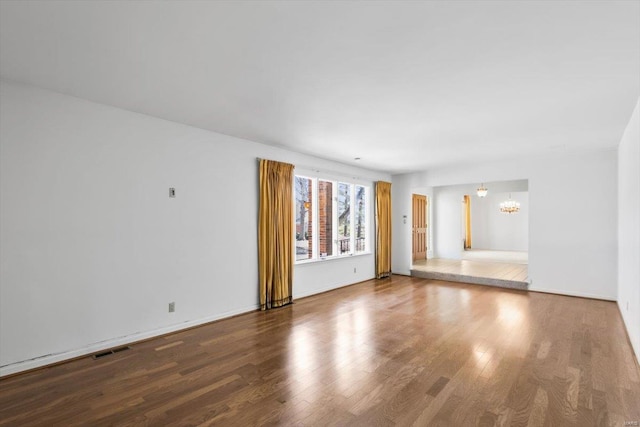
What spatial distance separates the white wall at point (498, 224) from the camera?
12.6 meters

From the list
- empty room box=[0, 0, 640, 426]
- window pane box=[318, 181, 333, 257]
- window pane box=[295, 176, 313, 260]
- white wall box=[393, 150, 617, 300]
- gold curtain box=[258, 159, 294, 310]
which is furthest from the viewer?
window pane box=[318, 181, 333, 257]

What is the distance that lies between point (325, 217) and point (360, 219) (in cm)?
132

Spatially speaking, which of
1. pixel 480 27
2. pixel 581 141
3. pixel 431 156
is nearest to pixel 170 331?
pixel 480 27

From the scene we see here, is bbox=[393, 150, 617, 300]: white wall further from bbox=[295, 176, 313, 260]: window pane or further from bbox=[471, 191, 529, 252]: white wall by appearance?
bbox=[471, 191, 529, 252]: white wall

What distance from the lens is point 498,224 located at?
43.4 ft

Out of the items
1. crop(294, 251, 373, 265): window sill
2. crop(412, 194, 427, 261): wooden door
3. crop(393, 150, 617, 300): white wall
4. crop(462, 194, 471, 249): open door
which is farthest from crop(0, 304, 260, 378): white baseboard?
crop(462, 194, 471, 249): open door

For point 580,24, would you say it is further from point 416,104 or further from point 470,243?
point 470,243

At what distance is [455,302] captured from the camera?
210 inches

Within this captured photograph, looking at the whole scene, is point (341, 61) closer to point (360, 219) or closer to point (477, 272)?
point (360, 219)

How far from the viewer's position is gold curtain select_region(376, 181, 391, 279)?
298 inches

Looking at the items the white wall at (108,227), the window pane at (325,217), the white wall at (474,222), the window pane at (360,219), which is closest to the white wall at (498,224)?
the white wall at (474,222)

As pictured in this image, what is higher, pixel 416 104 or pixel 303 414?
pixel 416 104

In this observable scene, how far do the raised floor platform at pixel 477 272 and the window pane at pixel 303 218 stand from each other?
10.8 feet

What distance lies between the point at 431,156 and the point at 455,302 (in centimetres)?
266
